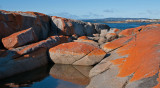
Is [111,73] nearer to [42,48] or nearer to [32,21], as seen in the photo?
[42,48]

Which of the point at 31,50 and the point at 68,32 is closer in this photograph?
the point at 31,50

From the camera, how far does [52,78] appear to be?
7414 millimetres

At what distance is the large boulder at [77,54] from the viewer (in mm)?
8481

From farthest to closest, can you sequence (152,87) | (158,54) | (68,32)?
1. (68,32)
2. (158,54)
3. (152,87)

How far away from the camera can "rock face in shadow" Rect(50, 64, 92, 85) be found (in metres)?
7.11

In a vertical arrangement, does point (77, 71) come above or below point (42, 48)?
below

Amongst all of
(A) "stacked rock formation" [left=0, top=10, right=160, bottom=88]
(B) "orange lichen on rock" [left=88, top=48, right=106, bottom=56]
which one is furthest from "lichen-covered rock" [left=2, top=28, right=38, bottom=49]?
(B) "orange lichen on rock" [left=88, top=48, right=106, bottom=56]

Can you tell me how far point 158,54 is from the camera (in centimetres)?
536

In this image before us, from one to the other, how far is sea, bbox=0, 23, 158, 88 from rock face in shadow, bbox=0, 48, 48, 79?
0.24 meters

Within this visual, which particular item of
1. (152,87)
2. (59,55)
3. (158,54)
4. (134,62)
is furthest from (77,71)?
(152,87)

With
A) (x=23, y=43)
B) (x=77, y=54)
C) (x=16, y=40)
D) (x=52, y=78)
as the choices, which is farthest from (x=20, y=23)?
(x=52, y=78)

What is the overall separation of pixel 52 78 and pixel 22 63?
1695 millimetres

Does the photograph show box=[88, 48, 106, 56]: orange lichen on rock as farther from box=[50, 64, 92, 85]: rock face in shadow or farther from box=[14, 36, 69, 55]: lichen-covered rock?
box=[14, 36, 69, 55]: lichen-covered rock

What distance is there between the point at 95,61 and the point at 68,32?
21.9ft
